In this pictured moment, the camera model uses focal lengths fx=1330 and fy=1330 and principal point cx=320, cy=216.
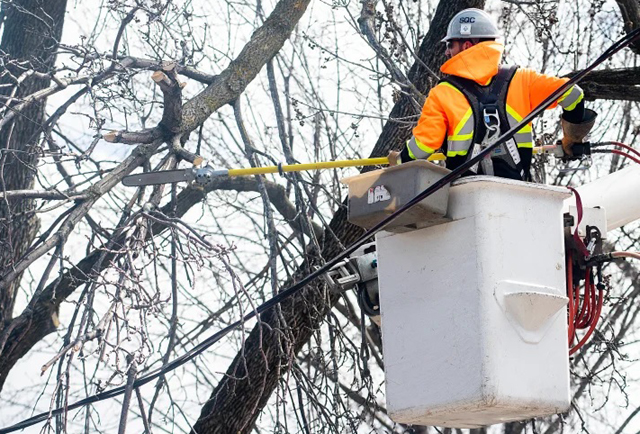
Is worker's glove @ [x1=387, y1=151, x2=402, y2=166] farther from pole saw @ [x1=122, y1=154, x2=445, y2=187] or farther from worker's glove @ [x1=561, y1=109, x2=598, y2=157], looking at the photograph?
worker's glove @ [x1=561, y1=109, x2=598, y2=157]

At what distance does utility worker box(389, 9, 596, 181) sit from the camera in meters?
6.03

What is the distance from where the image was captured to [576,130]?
6.44 m

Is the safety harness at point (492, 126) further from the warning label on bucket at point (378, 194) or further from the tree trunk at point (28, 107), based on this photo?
the tree trunk at point (28, 107)

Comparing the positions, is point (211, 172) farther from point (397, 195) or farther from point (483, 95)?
point (483, 95)

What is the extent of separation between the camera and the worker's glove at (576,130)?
252 inches

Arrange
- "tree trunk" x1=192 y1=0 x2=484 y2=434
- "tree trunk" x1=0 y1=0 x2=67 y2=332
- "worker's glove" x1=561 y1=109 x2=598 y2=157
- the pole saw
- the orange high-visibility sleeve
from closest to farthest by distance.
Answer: the orange high-visibility sleeve → "worker's glove" x1=561 y1=109 x2=598 y2=157 → the pole saw → "tree trunk" x1=192 y1=0 x2=484 y2=434 → "tree trunk" x1=0 y1=0 x2=67 y2=332

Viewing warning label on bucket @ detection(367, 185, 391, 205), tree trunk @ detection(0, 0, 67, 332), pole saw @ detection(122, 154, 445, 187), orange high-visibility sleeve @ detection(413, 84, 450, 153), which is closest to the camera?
warning label on bucket @ detection(367, 185, 391, 205)

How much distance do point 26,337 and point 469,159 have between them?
4449mm

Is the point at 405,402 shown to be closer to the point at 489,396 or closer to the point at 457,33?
the point at 489,396

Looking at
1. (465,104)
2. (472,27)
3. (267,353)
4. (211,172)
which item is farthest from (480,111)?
(267,353)

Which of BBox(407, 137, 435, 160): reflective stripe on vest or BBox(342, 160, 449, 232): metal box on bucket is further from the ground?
BBox(407, 137, 435, 160): reflective stripe on vest

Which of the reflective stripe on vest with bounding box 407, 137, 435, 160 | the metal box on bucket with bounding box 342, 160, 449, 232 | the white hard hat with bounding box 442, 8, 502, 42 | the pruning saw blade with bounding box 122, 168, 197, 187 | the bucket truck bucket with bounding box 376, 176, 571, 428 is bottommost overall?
the bucket truck bucket with bounding box 376, 176, 571, 428

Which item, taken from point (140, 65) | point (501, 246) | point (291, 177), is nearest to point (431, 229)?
point (501, 246)

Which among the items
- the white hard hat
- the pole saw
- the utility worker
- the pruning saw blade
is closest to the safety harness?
the utility worker
